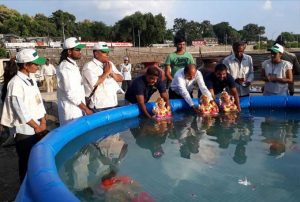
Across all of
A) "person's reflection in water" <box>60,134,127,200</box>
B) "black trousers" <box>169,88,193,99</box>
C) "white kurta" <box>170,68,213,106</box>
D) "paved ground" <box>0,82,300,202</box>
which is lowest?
"paved ground" <box>0,82,300,202</box>

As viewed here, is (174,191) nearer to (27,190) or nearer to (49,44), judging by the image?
(27,190)

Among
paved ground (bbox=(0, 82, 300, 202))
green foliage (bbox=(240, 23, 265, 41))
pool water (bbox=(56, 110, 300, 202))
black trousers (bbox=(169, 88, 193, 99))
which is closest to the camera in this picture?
pool water (bbox=(56, 110, 300, 202))

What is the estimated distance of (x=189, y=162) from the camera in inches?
155

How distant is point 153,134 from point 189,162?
4.40 feet

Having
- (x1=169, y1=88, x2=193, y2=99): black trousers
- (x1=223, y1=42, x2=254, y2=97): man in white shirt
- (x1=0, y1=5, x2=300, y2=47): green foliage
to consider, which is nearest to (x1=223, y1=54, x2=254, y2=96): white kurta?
(x1=223, y1=42, x2=254, y2=97): man in white shirt

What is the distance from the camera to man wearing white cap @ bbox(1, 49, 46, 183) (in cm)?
336

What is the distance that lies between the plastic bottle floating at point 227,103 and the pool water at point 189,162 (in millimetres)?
346

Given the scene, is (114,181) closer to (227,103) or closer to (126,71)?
(227,103)

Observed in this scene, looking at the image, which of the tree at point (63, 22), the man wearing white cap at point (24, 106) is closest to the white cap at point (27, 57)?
the man wearing white cap at point (24, 106)

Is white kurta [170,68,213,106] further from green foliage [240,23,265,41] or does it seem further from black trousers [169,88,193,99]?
green foliage [240,23,265,41]

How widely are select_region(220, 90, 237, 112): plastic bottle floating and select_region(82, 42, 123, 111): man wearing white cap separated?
80.1 inches

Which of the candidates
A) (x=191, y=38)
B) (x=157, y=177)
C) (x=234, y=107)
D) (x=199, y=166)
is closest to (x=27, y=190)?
(x=157, y=177)

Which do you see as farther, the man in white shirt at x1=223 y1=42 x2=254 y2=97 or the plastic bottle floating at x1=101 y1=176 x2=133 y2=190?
the man in white shirt at x1=223 y1=42 x2=254 y2=97

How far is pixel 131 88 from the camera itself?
608 centimetres
